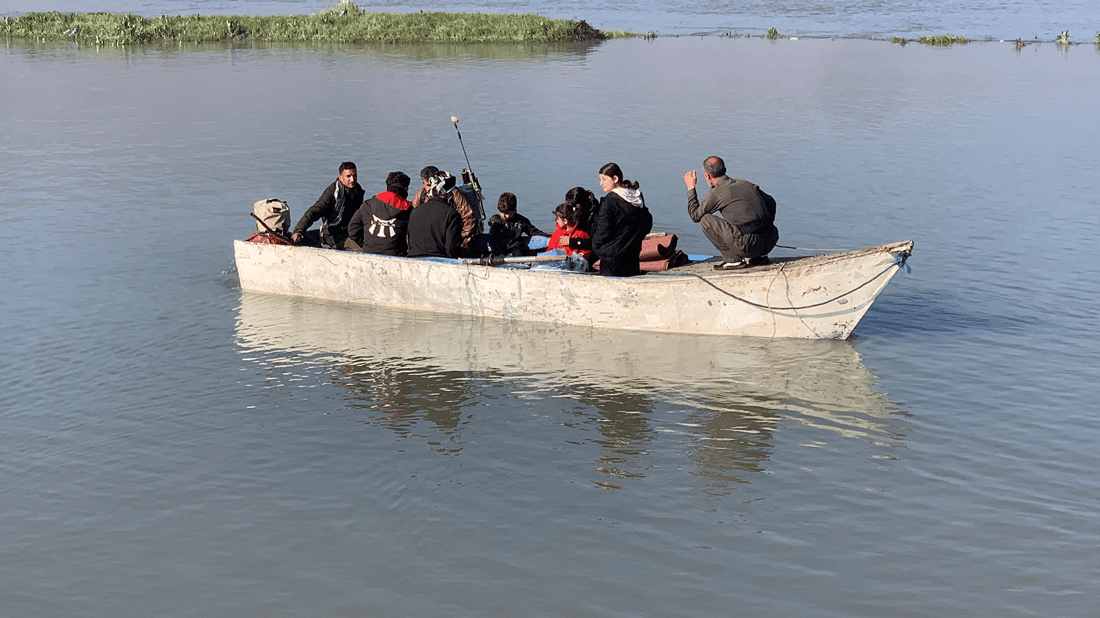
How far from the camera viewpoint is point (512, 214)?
12.4 m

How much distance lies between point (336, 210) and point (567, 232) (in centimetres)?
293

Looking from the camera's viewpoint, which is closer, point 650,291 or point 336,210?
point 650,291

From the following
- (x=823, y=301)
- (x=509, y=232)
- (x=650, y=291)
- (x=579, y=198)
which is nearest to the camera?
(x=823, y=301)

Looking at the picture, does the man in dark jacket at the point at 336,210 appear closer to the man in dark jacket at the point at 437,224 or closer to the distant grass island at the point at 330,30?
the man in dark jacket at the point at 437,224

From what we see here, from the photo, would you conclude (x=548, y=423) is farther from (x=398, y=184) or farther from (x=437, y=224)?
(x=398, y=184)

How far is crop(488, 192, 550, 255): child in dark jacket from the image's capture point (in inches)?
485

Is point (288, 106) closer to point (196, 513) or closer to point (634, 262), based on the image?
point (634, 262)

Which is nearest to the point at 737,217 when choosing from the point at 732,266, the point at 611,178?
the point at 732,266

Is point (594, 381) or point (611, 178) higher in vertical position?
point (611, 178)

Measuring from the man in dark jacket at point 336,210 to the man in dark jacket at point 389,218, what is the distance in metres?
0.62

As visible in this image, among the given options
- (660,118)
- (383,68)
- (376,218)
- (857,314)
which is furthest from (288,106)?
(857,314)

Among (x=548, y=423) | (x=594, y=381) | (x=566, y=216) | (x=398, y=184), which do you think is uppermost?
(x=398, y=184)

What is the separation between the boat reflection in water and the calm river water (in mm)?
39

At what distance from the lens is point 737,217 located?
1107 cm
